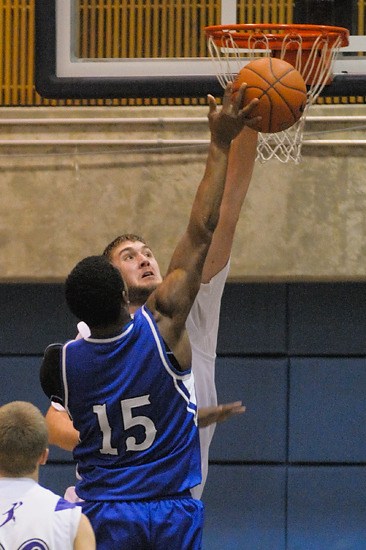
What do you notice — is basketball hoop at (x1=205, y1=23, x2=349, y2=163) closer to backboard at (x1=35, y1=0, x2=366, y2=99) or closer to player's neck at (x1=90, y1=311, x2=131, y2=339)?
backboard at (x1=35, y1=0, x2=366, y2=99)

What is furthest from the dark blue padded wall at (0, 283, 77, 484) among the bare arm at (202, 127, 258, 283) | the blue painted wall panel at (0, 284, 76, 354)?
the bare arm at (202, 127, 258, 283)

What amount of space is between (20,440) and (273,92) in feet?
4.18

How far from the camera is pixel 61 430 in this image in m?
3.78

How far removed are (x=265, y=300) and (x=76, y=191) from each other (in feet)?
4.07

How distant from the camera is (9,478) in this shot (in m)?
2.93

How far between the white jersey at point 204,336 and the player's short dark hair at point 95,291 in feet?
2.62

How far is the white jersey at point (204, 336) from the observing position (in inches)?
143

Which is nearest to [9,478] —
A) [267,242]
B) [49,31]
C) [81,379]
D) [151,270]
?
[81,379]

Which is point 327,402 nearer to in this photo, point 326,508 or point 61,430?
point 326,508

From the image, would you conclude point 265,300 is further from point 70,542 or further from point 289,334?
point 70,542

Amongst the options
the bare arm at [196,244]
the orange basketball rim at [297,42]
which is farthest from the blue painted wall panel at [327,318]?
the bare arm at [196,244]

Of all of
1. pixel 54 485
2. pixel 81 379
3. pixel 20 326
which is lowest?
pixel 54 485

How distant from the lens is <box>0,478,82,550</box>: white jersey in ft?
9.39

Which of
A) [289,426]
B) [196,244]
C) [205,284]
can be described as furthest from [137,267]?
[289,426]
